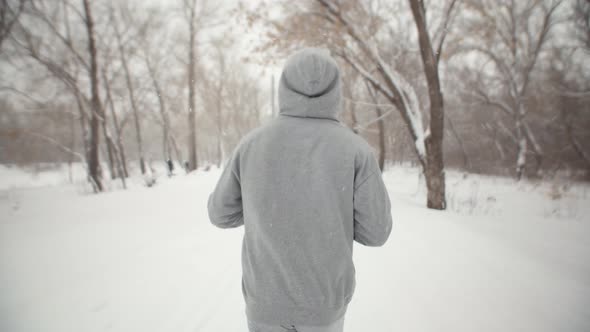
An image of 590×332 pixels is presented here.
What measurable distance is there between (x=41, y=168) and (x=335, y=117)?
42.6 feet

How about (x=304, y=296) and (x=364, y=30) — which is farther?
(x=364, y=30)

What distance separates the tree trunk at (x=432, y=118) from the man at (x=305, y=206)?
5320 mm

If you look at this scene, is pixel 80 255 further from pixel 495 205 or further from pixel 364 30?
pixel 495 205

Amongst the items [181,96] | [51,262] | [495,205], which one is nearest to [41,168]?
[51,262]

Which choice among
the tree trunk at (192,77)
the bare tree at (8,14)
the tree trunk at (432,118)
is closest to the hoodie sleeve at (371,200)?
the tree trunk at (432,118)

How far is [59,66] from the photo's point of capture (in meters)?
7.30

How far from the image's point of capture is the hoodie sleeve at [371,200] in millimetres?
1072

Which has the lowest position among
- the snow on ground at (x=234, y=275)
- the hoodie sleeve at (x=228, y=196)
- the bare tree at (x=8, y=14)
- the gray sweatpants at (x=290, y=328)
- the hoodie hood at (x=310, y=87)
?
the snow on ground at (x=234, y=275)

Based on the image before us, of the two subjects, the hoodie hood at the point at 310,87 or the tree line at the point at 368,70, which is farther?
the tree line at the point at 368,70

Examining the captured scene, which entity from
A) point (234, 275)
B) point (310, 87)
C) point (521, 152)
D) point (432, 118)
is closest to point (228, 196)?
point (310, 87)

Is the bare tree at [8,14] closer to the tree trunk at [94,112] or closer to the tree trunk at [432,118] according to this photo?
the tree trunk at [94,112]

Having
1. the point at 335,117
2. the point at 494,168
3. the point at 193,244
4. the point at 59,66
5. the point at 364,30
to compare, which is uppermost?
the point at 364,30

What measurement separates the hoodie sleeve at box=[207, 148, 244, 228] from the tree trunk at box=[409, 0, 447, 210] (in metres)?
5.73

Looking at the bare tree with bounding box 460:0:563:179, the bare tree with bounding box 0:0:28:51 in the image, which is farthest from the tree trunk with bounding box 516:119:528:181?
the bare tree with bounding box 0:0:28:51
